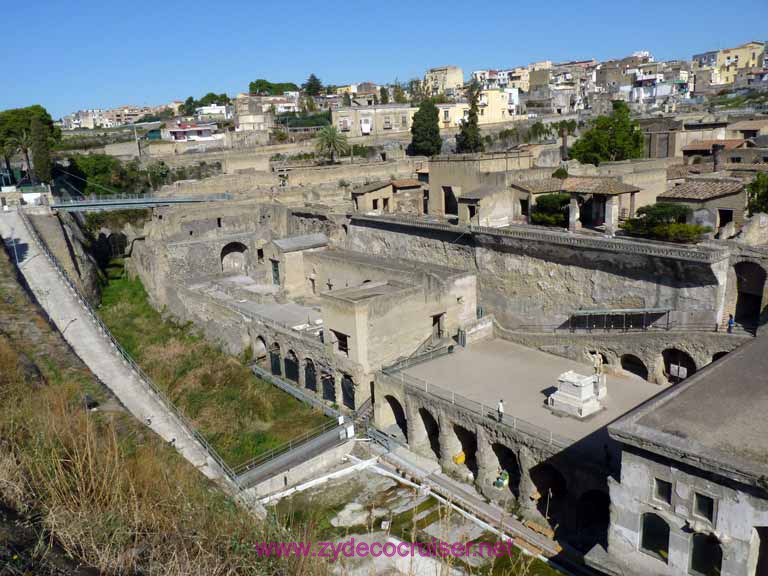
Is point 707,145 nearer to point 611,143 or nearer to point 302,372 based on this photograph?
point 611,143

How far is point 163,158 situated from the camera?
4703cm

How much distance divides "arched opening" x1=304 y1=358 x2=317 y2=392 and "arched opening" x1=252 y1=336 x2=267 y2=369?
302cm

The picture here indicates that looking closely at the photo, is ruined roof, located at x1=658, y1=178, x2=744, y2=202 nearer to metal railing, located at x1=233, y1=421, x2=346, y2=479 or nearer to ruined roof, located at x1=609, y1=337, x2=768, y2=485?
ruined roof, located at x1=609, y1=337, x2=768, y2=485

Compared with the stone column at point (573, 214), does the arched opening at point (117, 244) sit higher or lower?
lower

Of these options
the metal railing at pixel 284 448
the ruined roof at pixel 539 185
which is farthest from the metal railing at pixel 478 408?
the ruined roof at pixel 539 185

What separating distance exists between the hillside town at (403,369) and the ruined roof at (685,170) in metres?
0.37

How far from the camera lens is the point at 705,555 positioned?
10.1 meters

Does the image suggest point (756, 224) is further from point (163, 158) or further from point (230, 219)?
point (163, 158)

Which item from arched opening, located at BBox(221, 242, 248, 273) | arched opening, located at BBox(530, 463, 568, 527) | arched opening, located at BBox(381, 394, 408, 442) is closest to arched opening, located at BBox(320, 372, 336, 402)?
arched opening, located at BBox(381, 394, 408, 442)

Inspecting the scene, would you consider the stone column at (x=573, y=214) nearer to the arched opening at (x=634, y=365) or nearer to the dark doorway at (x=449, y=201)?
the arched opening at (x=634, y=365)

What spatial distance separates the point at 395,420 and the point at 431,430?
5.62 feet

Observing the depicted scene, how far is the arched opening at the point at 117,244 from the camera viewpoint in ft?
124

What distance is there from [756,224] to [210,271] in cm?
2460

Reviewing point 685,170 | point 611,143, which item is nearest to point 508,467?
point 685,170
